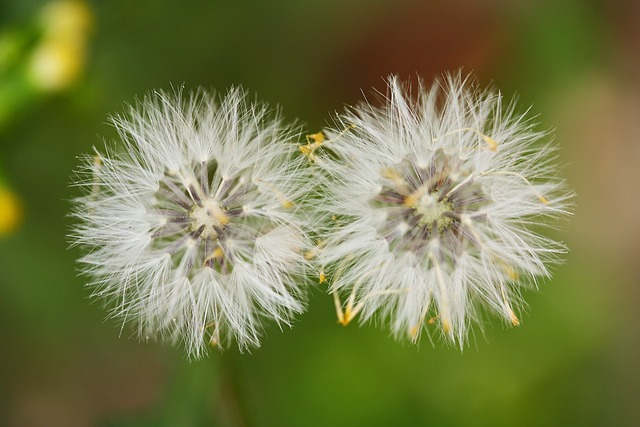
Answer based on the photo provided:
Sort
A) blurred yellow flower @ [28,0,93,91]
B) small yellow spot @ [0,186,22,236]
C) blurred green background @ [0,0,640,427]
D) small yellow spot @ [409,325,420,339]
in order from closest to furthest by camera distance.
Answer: small yellow spot @ [409,325,420,339], small yellow spot @ [0,186,22,236], blurred yellow flower @ [28,0,93,91], blurred green background @ [0,0,640,427]

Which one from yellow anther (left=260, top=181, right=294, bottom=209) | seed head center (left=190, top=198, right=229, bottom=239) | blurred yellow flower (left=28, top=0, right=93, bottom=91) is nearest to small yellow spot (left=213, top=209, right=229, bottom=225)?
seed head center (left=190, top=198, right=229, bottom=239)

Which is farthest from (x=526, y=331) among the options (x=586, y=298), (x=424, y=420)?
→ (x=424, y=420)

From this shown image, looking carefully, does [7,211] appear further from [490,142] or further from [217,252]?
[490,142]

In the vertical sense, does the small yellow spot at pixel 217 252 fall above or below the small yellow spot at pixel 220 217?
below

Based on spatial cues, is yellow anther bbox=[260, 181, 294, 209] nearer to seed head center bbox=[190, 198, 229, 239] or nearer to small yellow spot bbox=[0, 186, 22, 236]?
seed head center bbox=[190, 198, 229, 239]

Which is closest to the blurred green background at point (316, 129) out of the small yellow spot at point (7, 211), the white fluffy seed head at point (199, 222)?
the small yellow spot at point (7, 211)

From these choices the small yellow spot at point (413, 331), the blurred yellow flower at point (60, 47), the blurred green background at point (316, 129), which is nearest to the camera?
the small yellow spot at point (413, 331)

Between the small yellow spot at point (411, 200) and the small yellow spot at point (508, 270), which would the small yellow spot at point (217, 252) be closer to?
the small yellow spot at point (411, 200)
